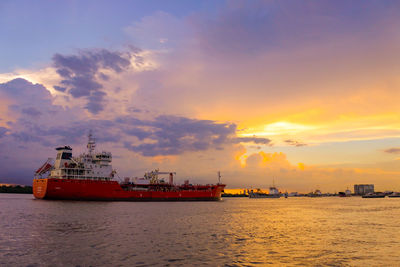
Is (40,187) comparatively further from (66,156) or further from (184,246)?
(184,246)

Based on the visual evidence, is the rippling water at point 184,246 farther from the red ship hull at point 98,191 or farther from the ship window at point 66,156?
the ship window at point 66,156

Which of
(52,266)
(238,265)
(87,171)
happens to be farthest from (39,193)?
(238,265)

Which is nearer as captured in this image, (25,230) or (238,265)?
(238,265)

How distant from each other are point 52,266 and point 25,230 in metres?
14.1

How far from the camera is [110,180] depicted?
73.2 m

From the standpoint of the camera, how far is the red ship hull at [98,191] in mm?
66062

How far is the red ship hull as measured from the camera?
66.1 m

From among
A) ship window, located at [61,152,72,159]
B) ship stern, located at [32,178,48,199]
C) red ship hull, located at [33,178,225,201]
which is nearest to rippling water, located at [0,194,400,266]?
red ship hull, located at [33,178,225,201]

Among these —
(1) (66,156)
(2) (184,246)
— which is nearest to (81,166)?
(1) (66,156)

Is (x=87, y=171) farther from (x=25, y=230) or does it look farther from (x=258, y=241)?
(x=258, y=241)

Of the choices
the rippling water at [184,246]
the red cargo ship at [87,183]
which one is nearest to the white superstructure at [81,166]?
the red cargo ship at [87,183]

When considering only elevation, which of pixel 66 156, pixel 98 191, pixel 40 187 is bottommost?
pixel 98 191

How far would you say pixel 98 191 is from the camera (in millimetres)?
69625

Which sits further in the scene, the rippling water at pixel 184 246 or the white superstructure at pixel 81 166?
the white superstructure at pixel 81 166
